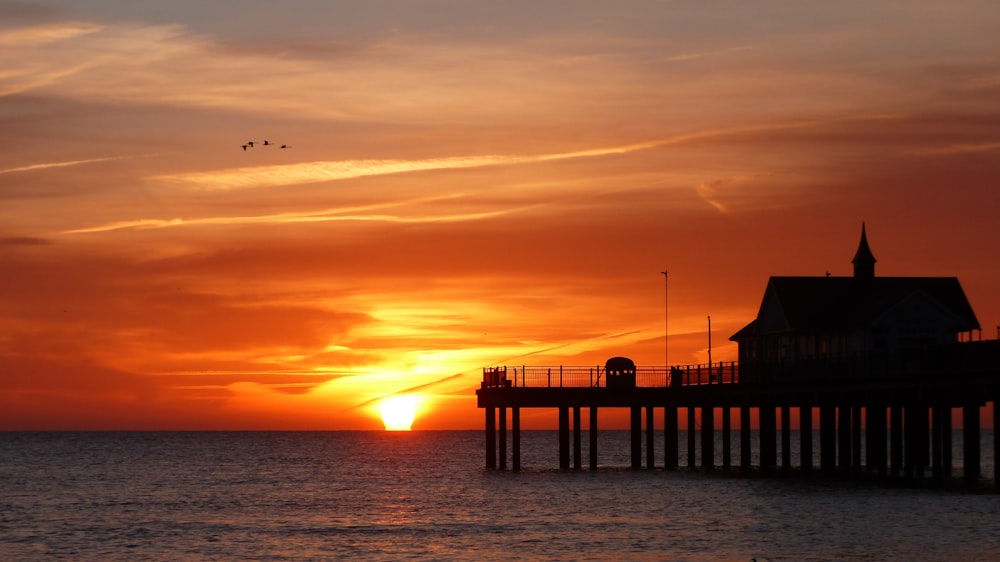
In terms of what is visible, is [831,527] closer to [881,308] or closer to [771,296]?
[881,308]

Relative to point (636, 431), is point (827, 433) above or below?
above

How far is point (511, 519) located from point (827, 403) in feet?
73.7

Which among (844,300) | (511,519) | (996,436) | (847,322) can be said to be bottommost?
(511,519)

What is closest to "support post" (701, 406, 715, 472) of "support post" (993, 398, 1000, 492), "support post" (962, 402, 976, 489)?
"support post" (962, 402, 976, 489)

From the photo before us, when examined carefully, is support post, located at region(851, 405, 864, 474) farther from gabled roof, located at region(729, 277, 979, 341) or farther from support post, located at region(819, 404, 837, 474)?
gabled roof, located at region(729, 277, 979, 341)

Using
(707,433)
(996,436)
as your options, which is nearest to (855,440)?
(707,433)

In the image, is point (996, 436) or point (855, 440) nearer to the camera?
point (996, 436)

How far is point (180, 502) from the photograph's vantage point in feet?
286

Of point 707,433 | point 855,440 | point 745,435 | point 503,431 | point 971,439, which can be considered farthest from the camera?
point 707,433

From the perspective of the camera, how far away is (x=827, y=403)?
270 ft

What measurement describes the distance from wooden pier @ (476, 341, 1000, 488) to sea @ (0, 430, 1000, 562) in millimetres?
2325

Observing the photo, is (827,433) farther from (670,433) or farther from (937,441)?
(670,433)

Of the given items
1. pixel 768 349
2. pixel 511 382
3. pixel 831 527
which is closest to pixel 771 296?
pixel 768 349

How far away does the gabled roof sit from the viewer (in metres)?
84.6
